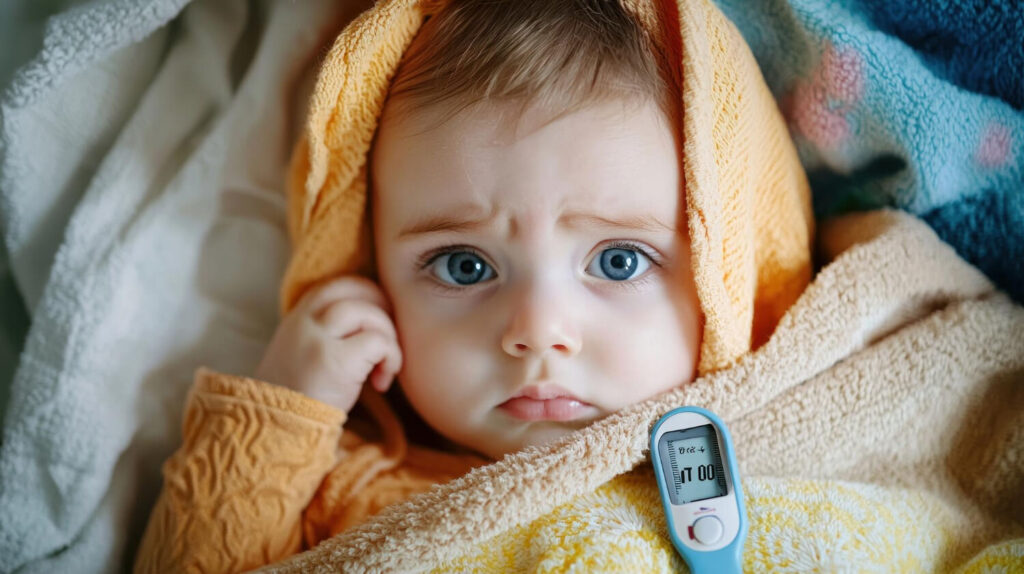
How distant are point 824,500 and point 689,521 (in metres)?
0.17

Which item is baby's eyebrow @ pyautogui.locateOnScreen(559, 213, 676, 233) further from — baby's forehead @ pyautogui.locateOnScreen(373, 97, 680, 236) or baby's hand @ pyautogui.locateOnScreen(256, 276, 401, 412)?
baby's hand @ pyautogui.locateOnScreen(256, 276, 401, 412)

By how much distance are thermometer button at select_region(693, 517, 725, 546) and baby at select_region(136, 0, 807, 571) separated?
16 cm

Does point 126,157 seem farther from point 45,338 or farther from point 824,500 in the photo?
point 824,500

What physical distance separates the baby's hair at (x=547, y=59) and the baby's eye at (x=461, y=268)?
0.57ft

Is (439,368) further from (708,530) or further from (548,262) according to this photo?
(708,530)

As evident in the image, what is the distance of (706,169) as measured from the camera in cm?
88

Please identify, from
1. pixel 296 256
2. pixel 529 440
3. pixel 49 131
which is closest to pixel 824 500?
pixel 529 440

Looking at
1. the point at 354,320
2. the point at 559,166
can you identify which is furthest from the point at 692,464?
the point at 354,320

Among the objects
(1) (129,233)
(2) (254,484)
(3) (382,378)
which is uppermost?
(1) (129,233)

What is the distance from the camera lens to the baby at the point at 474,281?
892 mm

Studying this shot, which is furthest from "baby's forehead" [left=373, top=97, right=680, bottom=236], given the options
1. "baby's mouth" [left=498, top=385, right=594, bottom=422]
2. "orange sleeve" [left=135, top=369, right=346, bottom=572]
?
"orange sleeve" [left=135, top=369, right=346, bottom=572]

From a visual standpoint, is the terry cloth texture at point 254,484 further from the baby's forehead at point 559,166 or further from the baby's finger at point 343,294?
the baby's forehead at point 559,166

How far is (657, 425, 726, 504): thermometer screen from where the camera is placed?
2.75ft

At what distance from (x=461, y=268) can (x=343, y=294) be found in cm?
18
